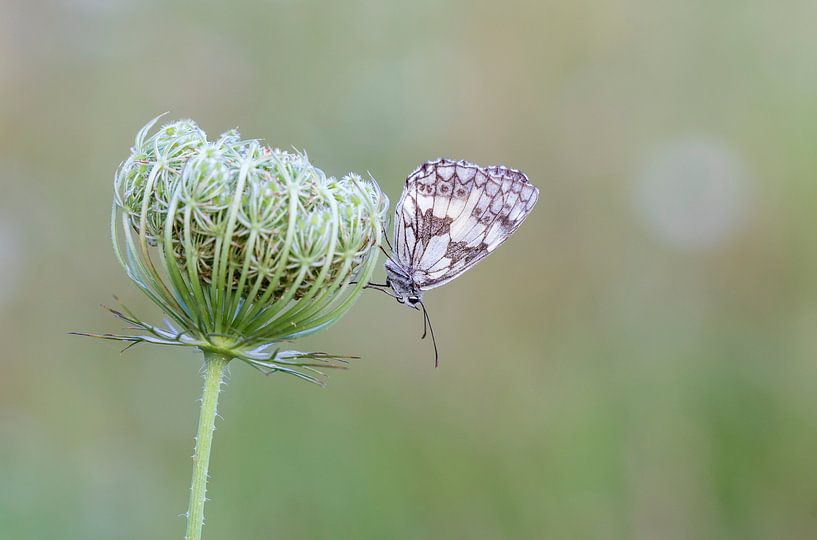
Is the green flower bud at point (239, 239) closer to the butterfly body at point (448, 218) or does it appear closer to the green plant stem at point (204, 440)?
the green plant stem at point (204, 440)

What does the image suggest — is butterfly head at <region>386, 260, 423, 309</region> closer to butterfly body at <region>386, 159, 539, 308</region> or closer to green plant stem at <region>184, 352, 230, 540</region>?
butterfly body at <region>386, 159, 539, 308</region>

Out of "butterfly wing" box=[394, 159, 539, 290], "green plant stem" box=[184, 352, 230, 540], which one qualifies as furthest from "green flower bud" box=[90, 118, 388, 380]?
"butterfly wing" box=[394, 159, 539, 290]

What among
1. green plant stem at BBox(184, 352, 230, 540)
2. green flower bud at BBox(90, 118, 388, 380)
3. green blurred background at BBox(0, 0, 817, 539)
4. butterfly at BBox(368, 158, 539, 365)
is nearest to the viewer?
green plant stem at BBox(184, 352, 230, 540)

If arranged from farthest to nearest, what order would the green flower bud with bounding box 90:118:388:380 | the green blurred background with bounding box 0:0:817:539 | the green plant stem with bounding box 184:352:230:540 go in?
the green blurred background with bounding box 0:0:817:539
the green flower bud with bounding box 90:118:388:380
the green plant stem with bounding box 184:352:230:540

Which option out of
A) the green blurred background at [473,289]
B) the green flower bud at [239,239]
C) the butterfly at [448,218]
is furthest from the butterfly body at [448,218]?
the green blurred background at [473,289]

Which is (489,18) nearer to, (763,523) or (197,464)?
(763,523)
